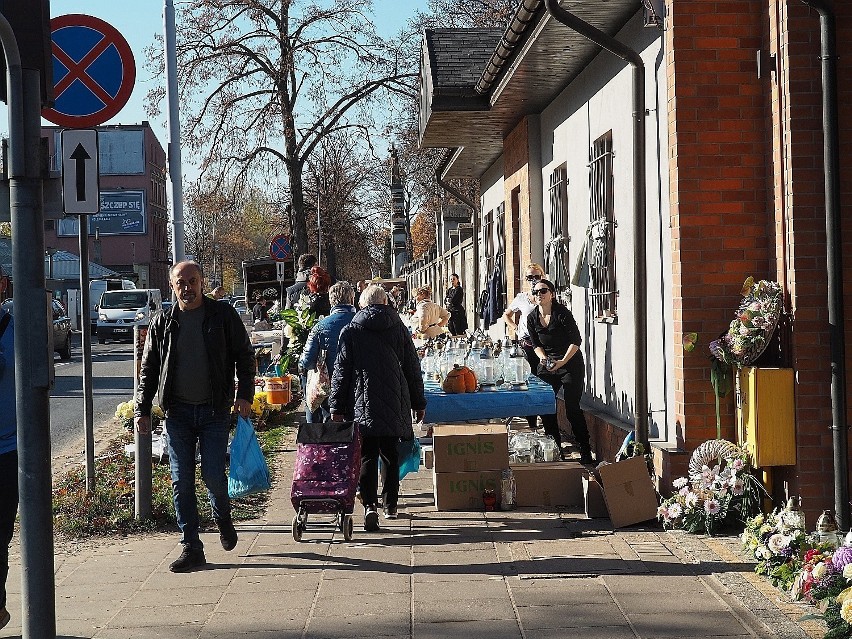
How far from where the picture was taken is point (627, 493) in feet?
26.1

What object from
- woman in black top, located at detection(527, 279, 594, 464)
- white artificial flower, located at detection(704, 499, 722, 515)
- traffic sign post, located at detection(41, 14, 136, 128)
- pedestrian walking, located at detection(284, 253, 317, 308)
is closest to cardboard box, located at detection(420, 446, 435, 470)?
woman in black top, located at detection(527, 279, 594, 464)

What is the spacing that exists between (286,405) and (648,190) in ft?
28.2

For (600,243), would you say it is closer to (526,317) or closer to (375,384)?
(526,317)

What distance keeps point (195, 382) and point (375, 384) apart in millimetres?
1583

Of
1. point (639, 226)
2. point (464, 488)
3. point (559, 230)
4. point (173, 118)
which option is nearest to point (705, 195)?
point (639, 226)

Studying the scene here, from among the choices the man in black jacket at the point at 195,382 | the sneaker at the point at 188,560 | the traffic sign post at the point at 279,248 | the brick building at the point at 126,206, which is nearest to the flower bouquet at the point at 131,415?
the man in black jacket at the point at 195,382

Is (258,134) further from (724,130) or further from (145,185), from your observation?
(145,185)

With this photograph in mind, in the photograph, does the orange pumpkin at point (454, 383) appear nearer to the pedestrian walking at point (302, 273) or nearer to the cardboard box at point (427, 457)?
the cardboard box at point (427, 457)

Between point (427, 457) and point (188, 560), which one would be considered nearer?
point (188, 560)

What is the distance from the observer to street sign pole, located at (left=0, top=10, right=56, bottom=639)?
15.3ft

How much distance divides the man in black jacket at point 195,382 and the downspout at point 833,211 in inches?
140

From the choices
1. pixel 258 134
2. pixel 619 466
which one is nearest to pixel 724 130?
pixel 619 466

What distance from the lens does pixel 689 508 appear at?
7.61 m

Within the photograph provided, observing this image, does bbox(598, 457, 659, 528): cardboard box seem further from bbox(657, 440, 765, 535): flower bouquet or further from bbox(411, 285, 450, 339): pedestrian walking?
bbox(411, 285, 450, 339): pedestrian walking
